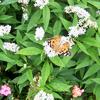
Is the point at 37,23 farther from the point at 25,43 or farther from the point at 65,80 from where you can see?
the point at 65,80

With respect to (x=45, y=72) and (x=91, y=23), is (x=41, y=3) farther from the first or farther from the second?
(x=45, y=72)

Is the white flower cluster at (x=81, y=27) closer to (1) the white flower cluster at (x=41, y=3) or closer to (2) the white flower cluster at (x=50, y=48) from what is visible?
(2) the white flower cluster at (x=50, y=48)

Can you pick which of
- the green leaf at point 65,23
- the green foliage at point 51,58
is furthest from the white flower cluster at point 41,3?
the green leaf at point 65,23

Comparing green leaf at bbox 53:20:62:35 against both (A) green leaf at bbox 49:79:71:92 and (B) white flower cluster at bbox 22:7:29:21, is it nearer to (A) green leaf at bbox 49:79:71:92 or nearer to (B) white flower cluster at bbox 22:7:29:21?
(B) white flower cluster at bbox 22:7:29:21

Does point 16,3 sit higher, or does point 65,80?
point 16,3

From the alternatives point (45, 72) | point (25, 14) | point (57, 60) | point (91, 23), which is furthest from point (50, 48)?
point (25, 14)

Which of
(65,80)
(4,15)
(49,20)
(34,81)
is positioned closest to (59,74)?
(65,80)

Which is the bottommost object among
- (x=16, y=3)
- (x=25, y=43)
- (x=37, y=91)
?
(x=37, y=91)
